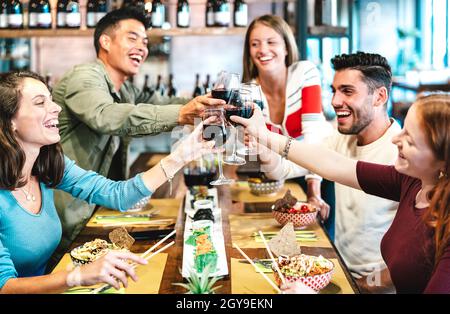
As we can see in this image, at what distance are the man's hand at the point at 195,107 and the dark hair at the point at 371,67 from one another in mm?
692

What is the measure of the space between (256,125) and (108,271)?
2.52ft

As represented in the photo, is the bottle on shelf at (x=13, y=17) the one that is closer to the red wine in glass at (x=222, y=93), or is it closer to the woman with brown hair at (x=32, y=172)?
the woman with brown hair at (x=32, y=172)

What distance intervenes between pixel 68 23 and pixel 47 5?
322 millimetres

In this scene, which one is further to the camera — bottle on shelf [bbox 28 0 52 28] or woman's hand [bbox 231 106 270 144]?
bottle on shelf [bbox 28 0 52 28]

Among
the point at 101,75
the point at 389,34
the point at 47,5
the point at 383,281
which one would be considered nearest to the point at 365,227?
the point at 383,281

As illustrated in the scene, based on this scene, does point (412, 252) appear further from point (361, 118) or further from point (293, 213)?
point (361, 118)

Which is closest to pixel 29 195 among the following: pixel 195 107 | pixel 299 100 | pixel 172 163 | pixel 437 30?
pixel 172 163

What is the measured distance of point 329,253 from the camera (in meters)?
1.83

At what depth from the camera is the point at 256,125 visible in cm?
196

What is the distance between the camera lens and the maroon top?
137cm

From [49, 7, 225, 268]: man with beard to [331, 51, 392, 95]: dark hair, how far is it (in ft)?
2.21

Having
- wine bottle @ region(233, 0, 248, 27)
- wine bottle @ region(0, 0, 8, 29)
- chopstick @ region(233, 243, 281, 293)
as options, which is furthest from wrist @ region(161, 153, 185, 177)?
wine bottle @ region(0, 0, 8, 29)

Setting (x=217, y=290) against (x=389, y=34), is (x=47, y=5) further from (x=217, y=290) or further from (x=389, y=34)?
(x=389, y=34)

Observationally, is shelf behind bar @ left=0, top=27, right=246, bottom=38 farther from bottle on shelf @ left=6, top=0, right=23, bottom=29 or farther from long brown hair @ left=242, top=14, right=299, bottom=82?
long brown hair @ left=242, top=14, right=299, bottom=82
